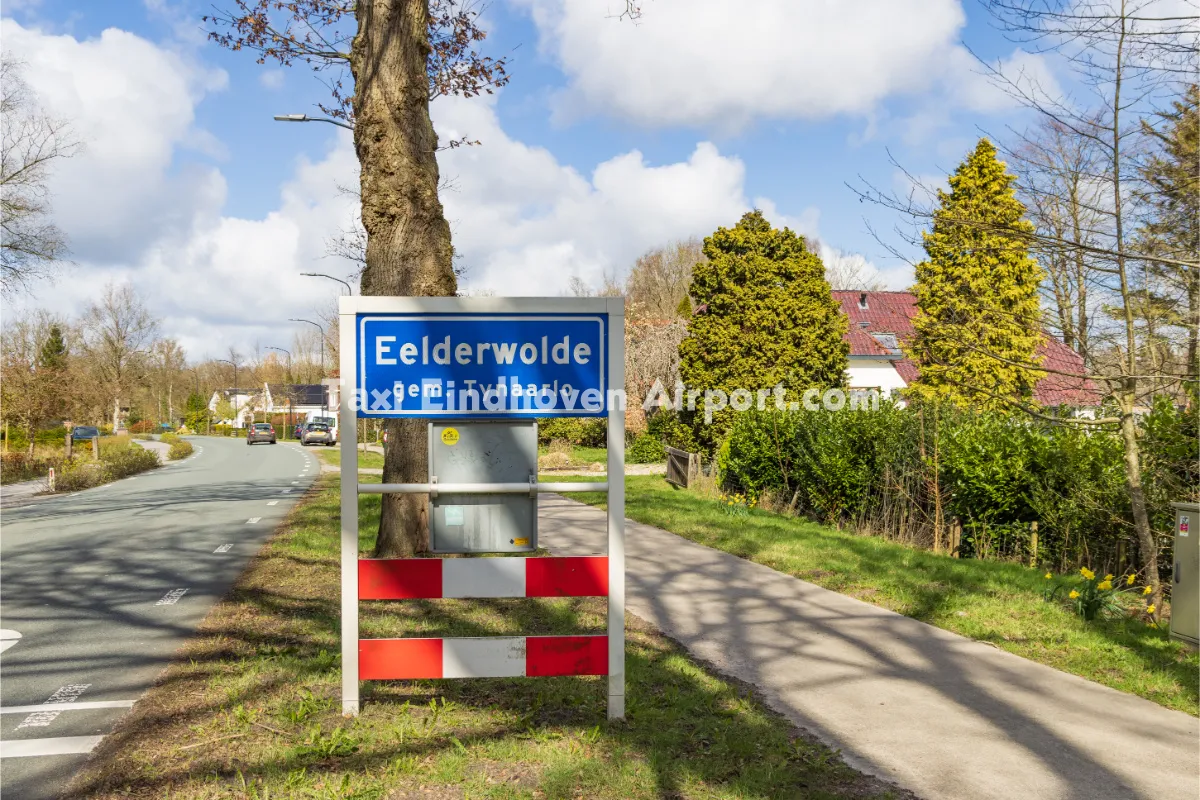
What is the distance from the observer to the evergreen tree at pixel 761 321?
984 inches

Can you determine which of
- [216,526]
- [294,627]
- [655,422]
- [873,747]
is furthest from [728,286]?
[873,747]

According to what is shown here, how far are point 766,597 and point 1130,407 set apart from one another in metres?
3.24

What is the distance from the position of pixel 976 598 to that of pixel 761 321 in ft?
59.3

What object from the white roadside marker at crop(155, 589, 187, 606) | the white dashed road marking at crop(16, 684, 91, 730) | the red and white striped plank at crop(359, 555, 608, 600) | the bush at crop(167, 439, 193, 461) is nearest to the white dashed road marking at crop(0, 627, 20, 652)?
the white roadside marker at crop(155, 589, 187, 606)

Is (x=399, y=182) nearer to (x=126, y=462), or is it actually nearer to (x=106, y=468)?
(x=106, y=468)

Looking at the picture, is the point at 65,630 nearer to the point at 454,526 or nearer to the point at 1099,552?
the point at 454,526

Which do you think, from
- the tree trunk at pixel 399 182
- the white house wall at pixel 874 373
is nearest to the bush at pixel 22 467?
the tree trunk at pixel 399 182

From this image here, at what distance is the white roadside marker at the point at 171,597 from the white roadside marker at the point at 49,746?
3.73 meters

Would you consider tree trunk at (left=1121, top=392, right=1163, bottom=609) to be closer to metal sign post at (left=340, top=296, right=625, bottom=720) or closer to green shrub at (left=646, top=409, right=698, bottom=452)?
metal sign post at (left=340, top=296, right=625, bottom=720)

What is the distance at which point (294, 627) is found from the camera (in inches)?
262

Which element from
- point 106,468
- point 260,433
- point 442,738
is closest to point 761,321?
point 106,468

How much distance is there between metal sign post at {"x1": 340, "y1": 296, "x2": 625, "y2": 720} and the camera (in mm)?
4582

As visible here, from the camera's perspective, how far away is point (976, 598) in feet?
24.4

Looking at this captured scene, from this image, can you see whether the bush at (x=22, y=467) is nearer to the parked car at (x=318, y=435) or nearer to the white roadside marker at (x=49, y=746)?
the white roadside marker at (x=49, y=746)
